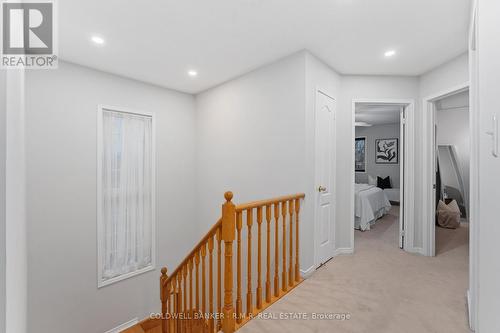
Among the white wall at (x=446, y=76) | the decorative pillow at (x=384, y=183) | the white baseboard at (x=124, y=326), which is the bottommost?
the white baseboard at (x=124, y=326)

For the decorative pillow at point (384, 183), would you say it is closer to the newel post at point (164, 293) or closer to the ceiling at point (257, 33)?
the ceiling at point (257, 33)

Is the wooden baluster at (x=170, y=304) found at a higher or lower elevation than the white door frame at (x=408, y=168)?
lower

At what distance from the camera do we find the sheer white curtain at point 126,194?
3.20 m

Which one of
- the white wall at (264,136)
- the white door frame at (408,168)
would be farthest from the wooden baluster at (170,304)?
the white door frame at (408,168)

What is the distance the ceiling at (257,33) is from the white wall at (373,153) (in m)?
4.60

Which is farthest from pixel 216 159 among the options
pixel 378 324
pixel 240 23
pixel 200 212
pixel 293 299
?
pixel 378 324

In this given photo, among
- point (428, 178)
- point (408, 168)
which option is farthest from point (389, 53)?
point (428, 178)

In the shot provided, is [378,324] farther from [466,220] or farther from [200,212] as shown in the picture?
[466,220]

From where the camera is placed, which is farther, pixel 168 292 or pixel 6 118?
pixel 168 292

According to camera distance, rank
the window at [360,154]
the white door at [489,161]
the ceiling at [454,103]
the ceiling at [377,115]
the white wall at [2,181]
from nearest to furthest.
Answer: the white wall at [2,181] → the white door at [489,161] → the ceiling at [454,103] → the ceiling at [377,115] → the window at [360,154]

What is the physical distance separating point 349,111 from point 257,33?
1677mm

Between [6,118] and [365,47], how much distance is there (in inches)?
114

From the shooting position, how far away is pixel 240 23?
6.97 feet

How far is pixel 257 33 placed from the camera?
2.28 m
